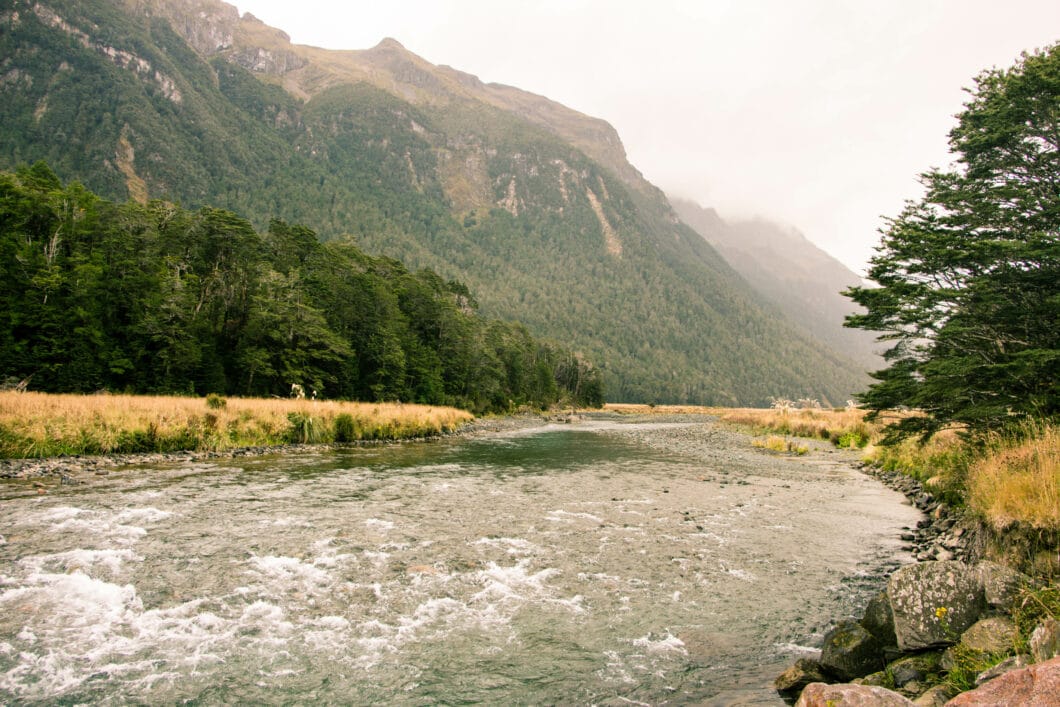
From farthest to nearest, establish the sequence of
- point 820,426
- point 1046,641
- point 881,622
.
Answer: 1. point 820,426
2. point 881,622
3. point 1046,641

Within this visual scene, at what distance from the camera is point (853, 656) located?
6570 mm

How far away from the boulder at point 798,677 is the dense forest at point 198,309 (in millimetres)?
44417

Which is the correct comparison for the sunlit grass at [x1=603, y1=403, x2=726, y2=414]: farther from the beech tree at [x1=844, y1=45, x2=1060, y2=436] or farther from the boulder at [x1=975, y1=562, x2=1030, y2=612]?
the boulder at [x1=975, y1=562, x2=1030, y2=612]

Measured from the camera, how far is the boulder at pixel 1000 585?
625 cm

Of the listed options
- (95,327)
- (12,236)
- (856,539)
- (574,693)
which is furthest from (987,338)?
(12,236)

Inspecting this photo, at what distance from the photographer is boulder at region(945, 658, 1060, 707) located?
3730 mm

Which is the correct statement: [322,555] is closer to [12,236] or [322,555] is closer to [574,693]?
[574,693]

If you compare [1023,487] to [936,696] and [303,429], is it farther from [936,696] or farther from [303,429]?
[303,429]

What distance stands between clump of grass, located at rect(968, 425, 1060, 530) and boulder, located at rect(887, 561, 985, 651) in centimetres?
199

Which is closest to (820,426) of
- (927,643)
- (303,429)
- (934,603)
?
(303,429)

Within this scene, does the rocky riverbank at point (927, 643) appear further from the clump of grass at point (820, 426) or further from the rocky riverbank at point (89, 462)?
the clump of grass at point (820, 426)

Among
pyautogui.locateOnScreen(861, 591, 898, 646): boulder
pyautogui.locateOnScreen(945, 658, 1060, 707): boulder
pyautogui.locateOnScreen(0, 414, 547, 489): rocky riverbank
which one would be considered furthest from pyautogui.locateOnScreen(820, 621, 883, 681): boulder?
pyautogui.locateOnScreen(0, 414, 547, 489): rocky riverbank

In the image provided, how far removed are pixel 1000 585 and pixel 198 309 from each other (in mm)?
57277

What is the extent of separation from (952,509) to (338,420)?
29.8m
